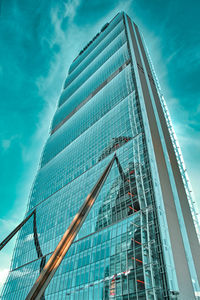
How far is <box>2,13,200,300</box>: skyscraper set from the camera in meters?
22.5

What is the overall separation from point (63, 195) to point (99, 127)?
693 inches

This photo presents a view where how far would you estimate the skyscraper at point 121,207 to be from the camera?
73.7ft

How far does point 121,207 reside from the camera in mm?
29578

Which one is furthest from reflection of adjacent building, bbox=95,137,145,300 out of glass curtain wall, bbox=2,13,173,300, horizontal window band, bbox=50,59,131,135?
horizontal window band, bbox=50,59,131,135

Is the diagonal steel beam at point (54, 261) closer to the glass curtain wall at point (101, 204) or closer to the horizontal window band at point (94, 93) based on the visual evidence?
the glass curtain wall at point (101, 204)

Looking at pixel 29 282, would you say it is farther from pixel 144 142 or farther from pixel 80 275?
pixel 144 142

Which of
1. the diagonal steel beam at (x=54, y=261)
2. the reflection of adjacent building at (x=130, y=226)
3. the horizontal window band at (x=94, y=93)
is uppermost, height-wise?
the horizontal window band at (x=94, y=93)

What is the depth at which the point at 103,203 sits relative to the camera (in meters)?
33.5

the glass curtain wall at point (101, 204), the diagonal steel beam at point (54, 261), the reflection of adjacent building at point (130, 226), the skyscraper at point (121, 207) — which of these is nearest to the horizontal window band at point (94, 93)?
the glass curtain wall at point (101, 204)

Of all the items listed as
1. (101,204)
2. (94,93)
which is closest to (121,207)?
(101,204)

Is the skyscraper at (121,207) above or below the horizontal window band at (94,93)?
below

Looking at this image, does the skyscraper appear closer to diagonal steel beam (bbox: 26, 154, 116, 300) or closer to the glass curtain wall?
the glass curtain wall

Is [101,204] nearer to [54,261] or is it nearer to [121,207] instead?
[121,207]

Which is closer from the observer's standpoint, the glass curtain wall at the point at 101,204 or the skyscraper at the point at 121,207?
the skyscraper at the point at 121,207
